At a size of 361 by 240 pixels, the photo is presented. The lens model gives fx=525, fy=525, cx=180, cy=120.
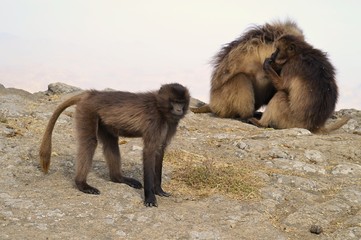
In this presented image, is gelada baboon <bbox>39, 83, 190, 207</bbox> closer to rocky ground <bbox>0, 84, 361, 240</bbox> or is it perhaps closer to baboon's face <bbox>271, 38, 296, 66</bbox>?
rocky ground <bbox>0, 84, 361, 240</bbox>

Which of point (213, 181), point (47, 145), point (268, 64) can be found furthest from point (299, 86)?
point (47, 145)

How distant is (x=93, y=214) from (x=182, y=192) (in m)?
1.29

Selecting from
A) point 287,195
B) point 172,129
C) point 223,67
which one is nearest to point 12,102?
point 223,67

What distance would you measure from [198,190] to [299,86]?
4.09 metres

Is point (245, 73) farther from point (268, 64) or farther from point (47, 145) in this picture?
point (47, 145)

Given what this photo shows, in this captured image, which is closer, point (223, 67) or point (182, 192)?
point (182, 192)

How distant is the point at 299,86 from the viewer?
9258mm

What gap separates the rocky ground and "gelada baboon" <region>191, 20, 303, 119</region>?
130cm

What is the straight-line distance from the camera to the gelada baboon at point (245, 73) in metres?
9.84

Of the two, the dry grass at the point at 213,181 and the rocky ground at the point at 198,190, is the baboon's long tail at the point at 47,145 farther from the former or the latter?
the dry grass at the point at 213,181

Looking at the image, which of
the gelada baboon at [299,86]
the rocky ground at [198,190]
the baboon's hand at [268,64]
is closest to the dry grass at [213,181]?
the rocky ground at [198,190]

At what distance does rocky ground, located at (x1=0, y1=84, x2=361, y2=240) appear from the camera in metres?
4.79

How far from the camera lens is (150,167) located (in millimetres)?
5281

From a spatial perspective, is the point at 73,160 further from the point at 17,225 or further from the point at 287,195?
the point at 287,195
